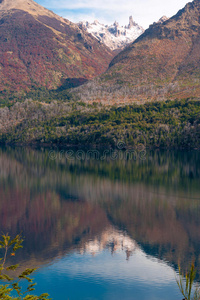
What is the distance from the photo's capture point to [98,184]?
85062 millimetres

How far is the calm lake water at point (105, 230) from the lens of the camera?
33406 millimetres

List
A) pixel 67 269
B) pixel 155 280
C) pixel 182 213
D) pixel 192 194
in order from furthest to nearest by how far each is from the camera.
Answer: pixel 192 194 → pixel 182 213 → pixel 67 269 → pixel 155 280

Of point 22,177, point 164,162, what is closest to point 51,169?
point 22,177

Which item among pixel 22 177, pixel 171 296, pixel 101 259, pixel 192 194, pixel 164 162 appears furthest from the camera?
pixel 164 162

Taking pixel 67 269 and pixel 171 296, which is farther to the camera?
pixel 67 269

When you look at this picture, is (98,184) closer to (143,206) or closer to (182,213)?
(143,206)

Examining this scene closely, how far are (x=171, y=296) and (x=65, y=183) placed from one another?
59198mm

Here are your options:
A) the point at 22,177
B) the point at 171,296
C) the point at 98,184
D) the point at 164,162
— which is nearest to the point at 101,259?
the point at 171,296

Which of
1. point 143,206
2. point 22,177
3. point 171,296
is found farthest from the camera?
point 22,177

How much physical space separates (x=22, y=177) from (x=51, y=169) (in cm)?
1554

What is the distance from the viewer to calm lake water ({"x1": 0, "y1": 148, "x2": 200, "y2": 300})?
33.4m

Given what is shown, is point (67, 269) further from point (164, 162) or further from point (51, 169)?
point (164, 162)

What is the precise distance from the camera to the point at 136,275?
34906 millimetres

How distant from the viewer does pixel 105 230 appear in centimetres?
4872
